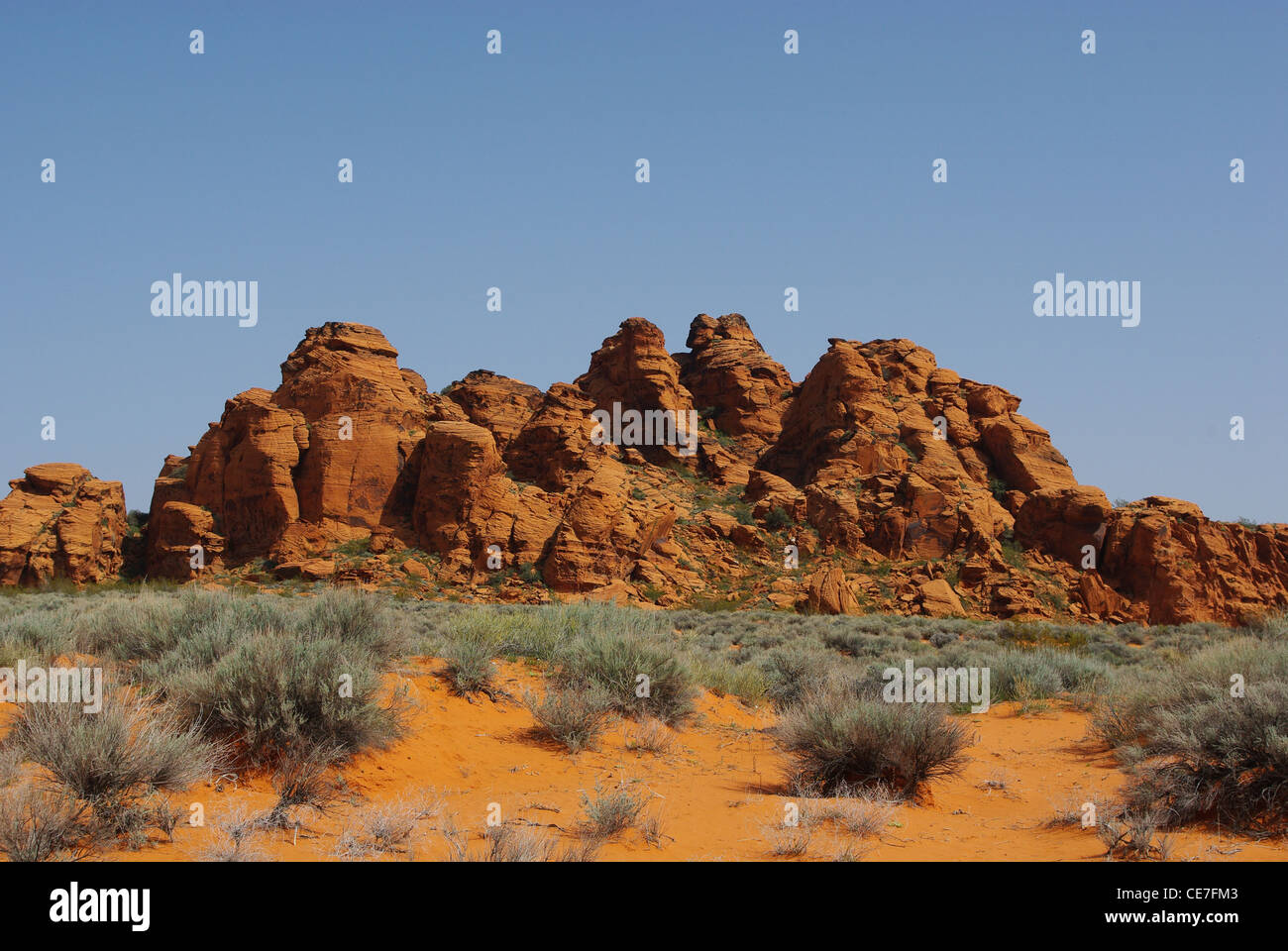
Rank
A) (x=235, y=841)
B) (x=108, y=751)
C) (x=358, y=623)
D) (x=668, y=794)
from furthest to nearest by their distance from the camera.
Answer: (x=358, y=623), (x=668, y=794), (x=108, y=751), (x=235, y=841)

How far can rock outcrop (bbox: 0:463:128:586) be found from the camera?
128 ft

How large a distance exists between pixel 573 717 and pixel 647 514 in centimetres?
3306

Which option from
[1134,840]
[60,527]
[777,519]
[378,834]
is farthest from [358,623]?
[60,527]

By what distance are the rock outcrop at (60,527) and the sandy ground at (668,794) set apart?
3801 centimetres

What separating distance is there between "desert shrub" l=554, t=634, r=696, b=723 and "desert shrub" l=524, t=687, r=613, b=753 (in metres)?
0.56

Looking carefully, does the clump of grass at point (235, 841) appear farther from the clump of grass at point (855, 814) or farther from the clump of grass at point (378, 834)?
the clump of grass at point (855, 814)

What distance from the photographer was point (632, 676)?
932cm

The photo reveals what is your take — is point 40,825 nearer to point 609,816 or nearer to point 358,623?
point 609,816

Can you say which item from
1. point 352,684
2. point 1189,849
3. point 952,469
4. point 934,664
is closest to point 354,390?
point 952,469

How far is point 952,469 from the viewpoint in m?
46.0

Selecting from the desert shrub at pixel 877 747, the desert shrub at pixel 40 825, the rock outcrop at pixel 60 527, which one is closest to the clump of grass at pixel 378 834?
the desert shrub at pixel 40 825

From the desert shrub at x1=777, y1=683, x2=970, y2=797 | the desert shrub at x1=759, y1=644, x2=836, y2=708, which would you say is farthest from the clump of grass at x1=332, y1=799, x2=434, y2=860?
the desert shrub at x1=759, y1=644, x2=836, y2=708

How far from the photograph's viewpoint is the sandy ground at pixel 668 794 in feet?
17.6

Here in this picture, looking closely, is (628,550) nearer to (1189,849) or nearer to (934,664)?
(934,664)
